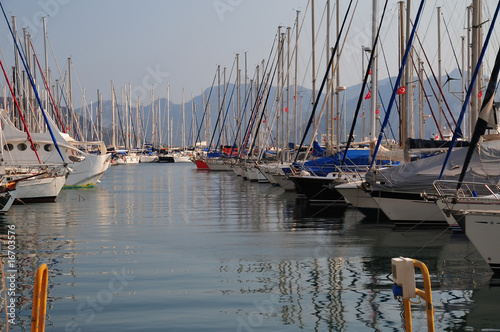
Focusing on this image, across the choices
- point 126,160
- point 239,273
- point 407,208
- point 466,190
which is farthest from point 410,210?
point 126,160

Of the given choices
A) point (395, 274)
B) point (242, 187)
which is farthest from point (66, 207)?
point (395, 274)

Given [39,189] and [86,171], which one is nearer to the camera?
[39,189]

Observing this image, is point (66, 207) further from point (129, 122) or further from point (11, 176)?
point (129, 122)

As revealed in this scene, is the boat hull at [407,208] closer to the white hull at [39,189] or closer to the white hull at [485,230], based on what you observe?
the white hull at [485,230]

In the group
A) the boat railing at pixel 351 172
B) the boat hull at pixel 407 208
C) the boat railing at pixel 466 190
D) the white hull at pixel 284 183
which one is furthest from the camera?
the white hull at pixel 284 183

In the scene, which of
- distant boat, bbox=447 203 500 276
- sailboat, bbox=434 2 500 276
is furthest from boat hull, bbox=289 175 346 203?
distant boat, bbox=447 203 500 276

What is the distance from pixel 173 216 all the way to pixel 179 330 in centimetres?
1920

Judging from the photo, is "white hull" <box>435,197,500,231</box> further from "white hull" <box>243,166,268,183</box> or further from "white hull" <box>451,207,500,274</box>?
"white hull" <box>243,166,268,183</box>

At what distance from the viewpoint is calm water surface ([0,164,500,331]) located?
12.0 m

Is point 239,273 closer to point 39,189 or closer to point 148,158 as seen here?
point 39,189

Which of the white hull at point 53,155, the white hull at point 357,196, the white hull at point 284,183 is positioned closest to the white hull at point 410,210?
the white hull at point 357,196

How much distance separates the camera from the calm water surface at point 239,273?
12047mm

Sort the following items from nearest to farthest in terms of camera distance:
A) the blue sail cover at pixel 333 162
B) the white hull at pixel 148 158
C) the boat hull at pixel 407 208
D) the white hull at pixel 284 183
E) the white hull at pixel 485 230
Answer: the white hull at pixel 485 230, the boat hull at pixel 407 208, the blue sail cover at pixel 333 162, the white hull at pixel 284 183, the white hull at pixel 148 158

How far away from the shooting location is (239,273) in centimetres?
1622
